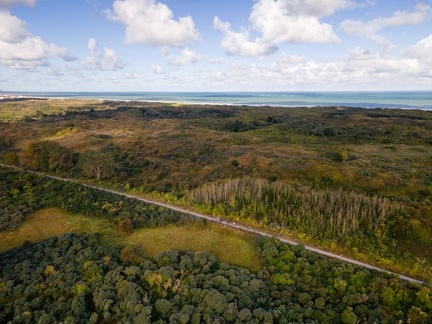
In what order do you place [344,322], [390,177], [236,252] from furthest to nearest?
→ [390,177] → [236,252] → [344,322]

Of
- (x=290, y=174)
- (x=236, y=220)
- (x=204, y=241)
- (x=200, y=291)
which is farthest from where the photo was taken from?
(x=290, y=174)

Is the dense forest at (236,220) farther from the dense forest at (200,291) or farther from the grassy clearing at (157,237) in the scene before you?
the grassy clearing at (157,237)

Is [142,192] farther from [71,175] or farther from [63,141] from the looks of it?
[63,141]

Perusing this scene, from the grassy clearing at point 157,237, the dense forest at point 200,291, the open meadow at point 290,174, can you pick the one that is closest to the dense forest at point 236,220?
the dense forest at point 200,291

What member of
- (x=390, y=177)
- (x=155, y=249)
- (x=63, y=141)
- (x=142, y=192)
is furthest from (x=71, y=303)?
(x=63, y=141)

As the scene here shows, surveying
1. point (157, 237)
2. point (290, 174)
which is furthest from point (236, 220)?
point (290, 174)

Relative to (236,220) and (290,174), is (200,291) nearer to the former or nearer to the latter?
(236,220)

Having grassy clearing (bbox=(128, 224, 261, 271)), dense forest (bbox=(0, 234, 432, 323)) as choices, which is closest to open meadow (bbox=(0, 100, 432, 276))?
grassy clearing (bbox=(128, 224, 261, 271))
